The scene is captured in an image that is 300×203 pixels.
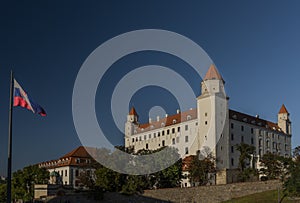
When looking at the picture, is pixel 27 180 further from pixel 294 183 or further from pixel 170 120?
pixel 294 183

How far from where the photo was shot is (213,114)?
96.6 meters

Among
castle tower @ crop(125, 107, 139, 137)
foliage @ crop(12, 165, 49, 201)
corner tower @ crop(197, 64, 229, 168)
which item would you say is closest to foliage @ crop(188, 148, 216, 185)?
corner tower @ crop(197, 64, 229, 168)

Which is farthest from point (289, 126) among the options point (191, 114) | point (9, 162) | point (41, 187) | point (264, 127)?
point (9, 162)

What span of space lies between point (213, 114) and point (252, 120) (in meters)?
16.8

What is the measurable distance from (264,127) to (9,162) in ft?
320

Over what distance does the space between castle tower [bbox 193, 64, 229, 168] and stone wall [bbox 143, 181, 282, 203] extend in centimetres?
3651

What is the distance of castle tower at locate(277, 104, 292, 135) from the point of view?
121 m

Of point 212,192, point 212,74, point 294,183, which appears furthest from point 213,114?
point 294,183

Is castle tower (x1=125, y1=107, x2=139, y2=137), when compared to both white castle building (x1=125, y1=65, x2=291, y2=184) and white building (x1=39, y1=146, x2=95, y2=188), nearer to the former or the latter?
white castle building (x1=125, y1=65, x2=291, y2=184)

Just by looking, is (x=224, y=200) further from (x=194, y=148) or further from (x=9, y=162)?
(x=194, y=148)

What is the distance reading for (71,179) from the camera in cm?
10744

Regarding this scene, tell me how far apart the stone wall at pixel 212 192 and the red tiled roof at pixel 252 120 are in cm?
4642

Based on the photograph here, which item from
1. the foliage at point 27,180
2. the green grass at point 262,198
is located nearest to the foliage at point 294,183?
the green grass at point 262,198

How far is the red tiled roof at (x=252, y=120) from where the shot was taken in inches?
4089
